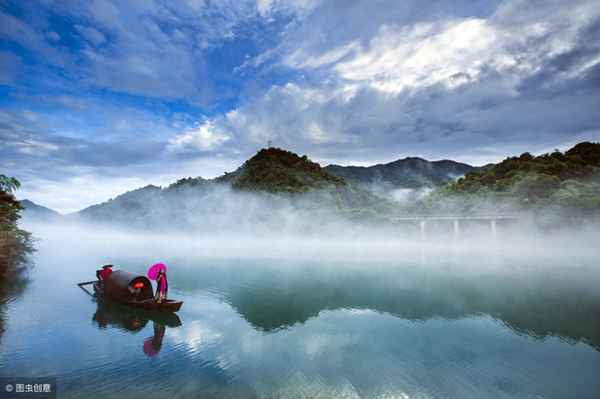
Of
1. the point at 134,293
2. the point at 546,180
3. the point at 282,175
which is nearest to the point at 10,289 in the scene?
the point at 134,293

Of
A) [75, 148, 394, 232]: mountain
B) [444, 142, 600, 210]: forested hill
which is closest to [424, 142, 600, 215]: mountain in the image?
[444, 142, 600, 210]: forested hill

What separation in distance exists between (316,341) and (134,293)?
12998 mm

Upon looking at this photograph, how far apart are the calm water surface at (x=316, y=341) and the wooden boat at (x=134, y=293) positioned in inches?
34.5

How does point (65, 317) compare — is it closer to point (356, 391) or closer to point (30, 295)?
point (30, 295)

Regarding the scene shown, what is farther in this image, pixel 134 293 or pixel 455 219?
pixel 455 219

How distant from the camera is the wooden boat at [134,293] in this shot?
20.2 meters

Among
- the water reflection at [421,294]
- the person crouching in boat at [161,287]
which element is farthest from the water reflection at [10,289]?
the water reflection at [421,294]

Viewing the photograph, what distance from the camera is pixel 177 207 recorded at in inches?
7485

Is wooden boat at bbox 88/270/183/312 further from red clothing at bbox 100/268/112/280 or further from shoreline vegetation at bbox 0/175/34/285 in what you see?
shoreline vegetation at bbox 0/175/34/285

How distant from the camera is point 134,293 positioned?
2114 centimetres

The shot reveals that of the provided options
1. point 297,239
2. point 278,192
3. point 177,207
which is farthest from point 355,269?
point 177,207

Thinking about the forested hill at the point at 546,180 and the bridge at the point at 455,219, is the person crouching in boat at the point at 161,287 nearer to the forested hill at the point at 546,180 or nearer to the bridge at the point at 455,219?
the bridge at the point at 455,219

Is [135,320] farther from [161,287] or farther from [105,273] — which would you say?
[105,273]

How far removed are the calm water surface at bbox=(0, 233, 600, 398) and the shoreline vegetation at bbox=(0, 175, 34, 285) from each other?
358cm
